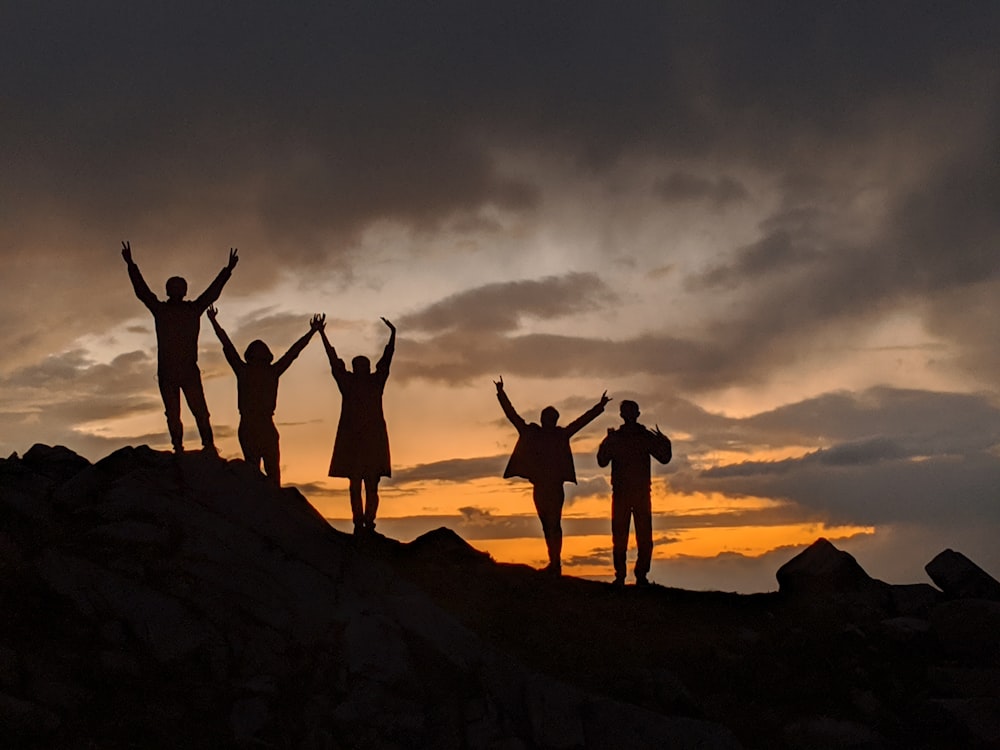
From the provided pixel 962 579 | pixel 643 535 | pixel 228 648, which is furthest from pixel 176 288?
pixel 962 579

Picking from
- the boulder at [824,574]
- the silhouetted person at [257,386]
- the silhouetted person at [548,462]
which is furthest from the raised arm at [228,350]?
the boulder at [824,574]

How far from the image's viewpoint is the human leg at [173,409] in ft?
57.9

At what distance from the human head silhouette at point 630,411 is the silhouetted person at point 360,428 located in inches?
175

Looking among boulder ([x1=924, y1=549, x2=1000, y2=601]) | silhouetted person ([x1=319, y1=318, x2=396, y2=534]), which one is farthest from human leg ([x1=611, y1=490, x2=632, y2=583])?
boulder ([x1=924, y1=549, x2=1000, y2=601])

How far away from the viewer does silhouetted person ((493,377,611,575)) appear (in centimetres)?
1933

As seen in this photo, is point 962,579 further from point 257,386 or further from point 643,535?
point 257,386

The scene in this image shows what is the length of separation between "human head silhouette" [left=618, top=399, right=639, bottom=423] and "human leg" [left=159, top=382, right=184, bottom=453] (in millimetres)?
7899

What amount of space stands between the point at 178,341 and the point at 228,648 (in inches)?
239

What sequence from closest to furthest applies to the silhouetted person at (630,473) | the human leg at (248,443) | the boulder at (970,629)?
the boulder at (970,629)
the human leg at (248,443)
the silhouetted person at (630,473)

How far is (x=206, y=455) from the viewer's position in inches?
669

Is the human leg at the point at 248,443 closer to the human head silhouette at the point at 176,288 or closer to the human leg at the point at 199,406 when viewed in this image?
the human leg at the point at 199,406

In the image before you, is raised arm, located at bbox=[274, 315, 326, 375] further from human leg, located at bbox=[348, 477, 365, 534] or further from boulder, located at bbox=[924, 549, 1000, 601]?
boulder, located at bbox=[924, 549, 1000, 601]

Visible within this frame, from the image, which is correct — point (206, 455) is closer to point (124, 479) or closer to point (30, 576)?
point (124, 479)

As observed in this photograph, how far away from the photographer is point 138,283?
17375mm
